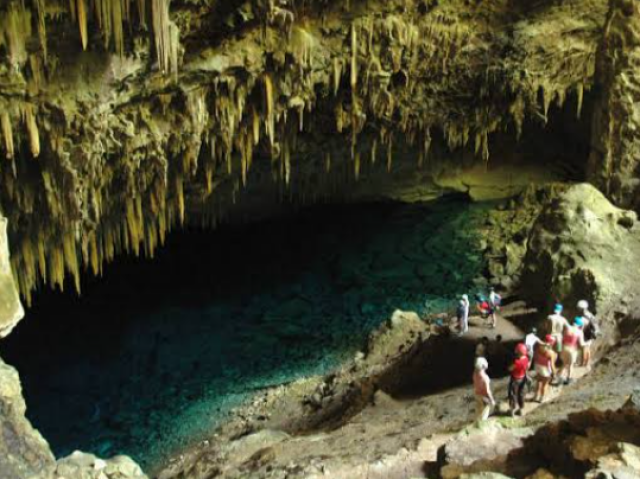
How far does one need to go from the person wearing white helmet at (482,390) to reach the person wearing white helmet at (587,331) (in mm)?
2019

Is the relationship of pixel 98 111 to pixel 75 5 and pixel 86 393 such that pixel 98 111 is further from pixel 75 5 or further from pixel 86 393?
pixel 86 393

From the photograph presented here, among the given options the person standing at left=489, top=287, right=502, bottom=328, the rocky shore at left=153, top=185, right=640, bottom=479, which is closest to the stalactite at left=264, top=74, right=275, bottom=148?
the rocky shore at left=153, top=185, right=640, bottom=479

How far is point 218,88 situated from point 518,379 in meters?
7.27

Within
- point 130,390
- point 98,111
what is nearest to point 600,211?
point 98,111

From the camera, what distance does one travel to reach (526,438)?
7371mm

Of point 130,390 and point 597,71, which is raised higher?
point 597,71

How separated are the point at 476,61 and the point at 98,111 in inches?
343

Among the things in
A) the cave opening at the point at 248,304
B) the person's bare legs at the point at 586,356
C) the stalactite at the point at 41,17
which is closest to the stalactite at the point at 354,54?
the cave opening at the point at 248,304

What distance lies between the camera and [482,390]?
8.76m

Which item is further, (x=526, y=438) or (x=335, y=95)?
(x=335, y=95)

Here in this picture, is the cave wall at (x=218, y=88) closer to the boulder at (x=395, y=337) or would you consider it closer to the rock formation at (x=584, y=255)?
the boulder at (x=395, y=337)

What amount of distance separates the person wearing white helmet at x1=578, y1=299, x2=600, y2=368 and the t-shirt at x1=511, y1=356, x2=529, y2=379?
1821mm

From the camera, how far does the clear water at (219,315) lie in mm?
13953

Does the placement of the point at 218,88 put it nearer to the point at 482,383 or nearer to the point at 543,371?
the point at 482,383
